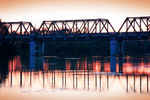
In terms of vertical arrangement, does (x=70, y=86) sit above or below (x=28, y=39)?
below

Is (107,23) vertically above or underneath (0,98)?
above

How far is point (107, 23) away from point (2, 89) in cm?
9304

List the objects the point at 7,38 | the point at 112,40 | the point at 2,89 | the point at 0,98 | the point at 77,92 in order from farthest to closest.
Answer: the point at 7,38 → the point at 112,40 → the point at 2,89 → the point at 77,92 → the point at 0,98

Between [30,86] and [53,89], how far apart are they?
9.97 feet

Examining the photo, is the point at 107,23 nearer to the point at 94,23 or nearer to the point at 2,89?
the point at 94,23

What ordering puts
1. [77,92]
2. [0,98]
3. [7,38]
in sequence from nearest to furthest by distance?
[0,98], [77,92], [7,38]

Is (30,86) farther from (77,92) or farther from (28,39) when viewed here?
(28,39)

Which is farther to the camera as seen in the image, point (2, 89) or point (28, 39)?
point (28, 39)

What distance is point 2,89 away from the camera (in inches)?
1118

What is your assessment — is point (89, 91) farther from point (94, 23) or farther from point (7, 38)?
point (7, 38)

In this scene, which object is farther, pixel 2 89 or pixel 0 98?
pixel 2 89

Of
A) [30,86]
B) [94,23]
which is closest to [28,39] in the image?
[94,23]

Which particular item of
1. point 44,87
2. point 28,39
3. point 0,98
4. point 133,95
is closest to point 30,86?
point 44,87

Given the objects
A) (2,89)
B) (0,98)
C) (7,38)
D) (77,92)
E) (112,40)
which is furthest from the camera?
(7,38)
